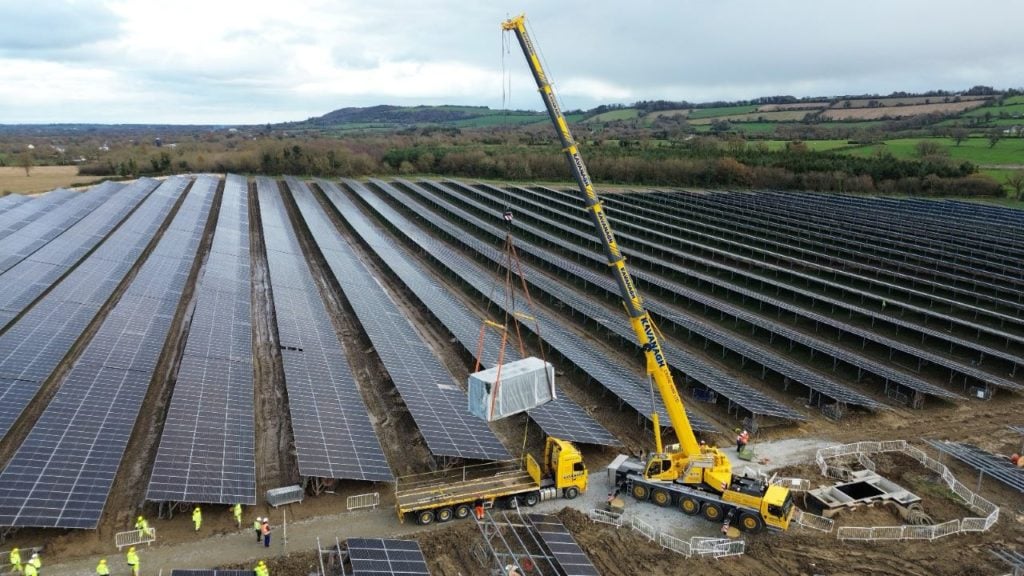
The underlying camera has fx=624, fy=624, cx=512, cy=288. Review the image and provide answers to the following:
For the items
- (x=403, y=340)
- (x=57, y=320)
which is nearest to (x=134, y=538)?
(x=403, y=340)

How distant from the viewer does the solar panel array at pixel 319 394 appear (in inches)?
866

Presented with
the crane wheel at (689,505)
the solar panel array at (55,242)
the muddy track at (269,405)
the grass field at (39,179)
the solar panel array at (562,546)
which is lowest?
the crane wheel at (689,505)

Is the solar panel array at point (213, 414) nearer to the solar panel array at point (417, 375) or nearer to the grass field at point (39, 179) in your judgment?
the solar panel array at point (417, 375)

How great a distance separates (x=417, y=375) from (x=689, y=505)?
13.8 metres

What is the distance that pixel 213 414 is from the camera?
24516mm

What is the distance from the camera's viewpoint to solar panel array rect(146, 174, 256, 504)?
2019cm

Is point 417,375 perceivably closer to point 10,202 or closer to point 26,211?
point 26,211

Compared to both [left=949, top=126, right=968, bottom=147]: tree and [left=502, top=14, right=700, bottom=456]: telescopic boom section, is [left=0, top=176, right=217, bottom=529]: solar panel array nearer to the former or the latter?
[left=502, top=14, right=700, bottom=456]: telescopic boom section

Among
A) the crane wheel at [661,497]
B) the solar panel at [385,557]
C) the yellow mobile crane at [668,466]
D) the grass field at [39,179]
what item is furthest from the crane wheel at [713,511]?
the grass field at [39,179]

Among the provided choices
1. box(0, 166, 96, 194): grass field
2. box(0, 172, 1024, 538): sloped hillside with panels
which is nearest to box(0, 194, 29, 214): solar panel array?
box(0, 172, 1024, 538): sloped hillside with panels

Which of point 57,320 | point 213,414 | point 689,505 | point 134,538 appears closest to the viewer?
point 134,538

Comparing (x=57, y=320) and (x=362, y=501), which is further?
(x=57, y=320)

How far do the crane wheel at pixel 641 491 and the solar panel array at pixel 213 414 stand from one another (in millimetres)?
12976

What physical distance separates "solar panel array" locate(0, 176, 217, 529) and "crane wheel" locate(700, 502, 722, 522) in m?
19.1
